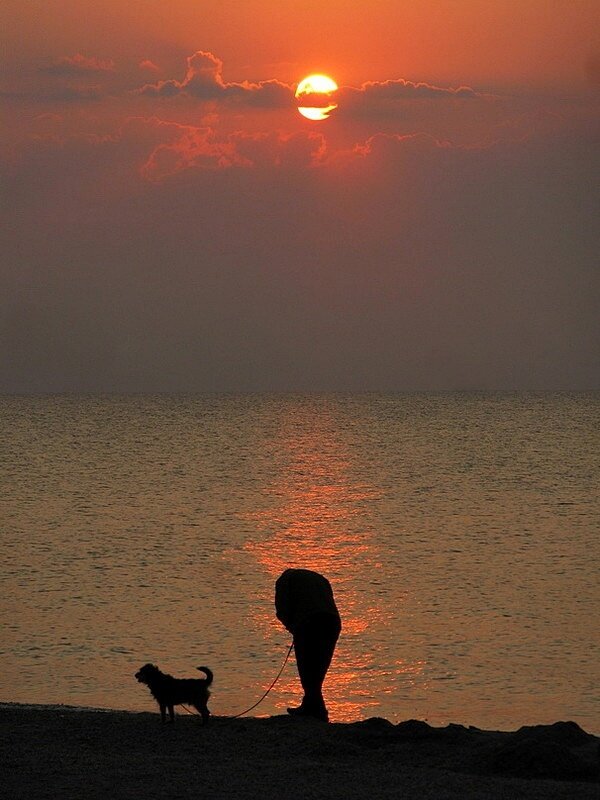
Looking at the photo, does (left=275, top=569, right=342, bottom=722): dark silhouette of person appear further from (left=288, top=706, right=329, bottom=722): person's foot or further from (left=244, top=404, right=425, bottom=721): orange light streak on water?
(left=244, top=404, right=425, bottom=721): orange light streak on water

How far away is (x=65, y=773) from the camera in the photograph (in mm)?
9422

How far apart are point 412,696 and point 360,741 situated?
4602 mm

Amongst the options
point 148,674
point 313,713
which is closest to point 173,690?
point 148,674

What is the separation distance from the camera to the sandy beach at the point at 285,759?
891 cm

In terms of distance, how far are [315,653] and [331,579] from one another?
13.4m

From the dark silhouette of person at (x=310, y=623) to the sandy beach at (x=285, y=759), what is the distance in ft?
1.43

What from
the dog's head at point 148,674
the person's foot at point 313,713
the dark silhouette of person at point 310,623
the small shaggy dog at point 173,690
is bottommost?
the person's foot at point 313,713

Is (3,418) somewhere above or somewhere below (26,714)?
above

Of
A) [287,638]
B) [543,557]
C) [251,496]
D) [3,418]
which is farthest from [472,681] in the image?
[3,418]

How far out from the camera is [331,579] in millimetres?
25281

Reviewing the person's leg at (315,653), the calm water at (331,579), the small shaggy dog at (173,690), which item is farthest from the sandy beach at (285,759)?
the calm water at (331,579)

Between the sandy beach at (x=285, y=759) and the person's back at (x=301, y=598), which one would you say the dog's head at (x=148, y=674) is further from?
the person's back at (x=301, y=598)

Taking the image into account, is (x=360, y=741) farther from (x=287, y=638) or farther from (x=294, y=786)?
(x=287, y=638)

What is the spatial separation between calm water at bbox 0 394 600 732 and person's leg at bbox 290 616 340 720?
2171 millimetres
